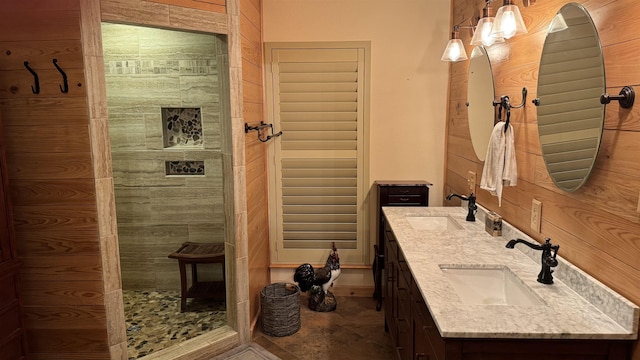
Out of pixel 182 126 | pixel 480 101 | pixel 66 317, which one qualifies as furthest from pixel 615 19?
pixel 182 126

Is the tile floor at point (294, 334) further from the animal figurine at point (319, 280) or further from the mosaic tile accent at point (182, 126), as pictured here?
the mosaic tile accent at point (182, 126)

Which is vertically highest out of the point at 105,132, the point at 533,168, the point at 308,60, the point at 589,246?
the point at 308,60

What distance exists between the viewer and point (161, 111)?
329 centimetres

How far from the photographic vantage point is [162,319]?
300cm

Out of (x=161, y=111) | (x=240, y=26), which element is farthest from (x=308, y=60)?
(x=161, y=111)

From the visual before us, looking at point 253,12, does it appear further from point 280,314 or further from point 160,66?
point 280,314

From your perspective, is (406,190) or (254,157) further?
(406,190)

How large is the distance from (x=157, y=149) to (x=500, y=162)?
8.53 ft

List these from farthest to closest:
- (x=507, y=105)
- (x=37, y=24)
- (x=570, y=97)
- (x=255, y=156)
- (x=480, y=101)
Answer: (x=255, y=156), (x=480, y=101), (x=507, y=105), (x=37, y=24), (x=570, y=97)

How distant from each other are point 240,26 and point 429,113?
1627 millimetres

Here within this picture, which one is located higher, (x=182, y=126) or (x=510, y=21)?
(x=510, y=21)

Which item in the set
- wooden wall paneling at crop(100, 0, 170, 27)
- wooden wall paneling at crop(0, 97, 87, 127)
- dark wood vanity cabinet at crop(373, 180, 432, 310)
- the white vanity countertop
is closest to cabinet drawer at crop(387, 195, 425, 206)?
dark wood vanity cabinet at crop(373, 180, 432, 310)

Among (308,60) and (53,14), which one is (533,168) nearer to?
(308,60)

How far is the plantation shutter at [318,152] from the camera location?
3.20 m
